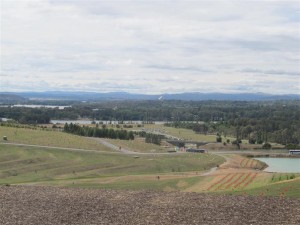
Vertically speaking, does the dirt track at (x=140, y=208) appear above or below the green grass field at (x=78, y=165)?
above

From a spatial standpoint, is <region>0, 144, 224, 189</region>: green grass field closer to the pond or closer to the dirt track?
the pond

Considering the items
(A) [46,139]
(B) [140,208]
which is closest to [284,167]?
(A) [46,139]

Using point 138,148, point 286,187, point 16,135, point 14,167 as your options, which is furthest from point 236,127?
point 286,187

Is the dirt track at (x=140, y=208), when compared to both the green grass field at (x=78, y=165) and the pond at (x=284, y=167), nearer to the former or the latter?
the green grass field at (x=78, y=165)

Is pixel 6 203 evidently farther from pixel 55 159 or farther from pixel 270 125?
pixel 270 125

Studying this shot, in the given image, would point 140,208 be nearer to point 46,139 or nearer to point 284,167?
point 46,139

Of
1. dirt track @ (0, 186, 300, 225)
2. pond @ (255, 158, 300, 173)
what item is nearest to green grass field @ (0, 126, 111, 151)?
pond @ (255, 158, 300, 173)

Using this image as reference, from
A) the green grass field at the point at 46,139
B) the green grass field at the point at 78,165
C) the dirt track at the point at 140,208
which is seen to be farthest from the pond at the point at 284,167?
the dirt track at the point at 140,208
